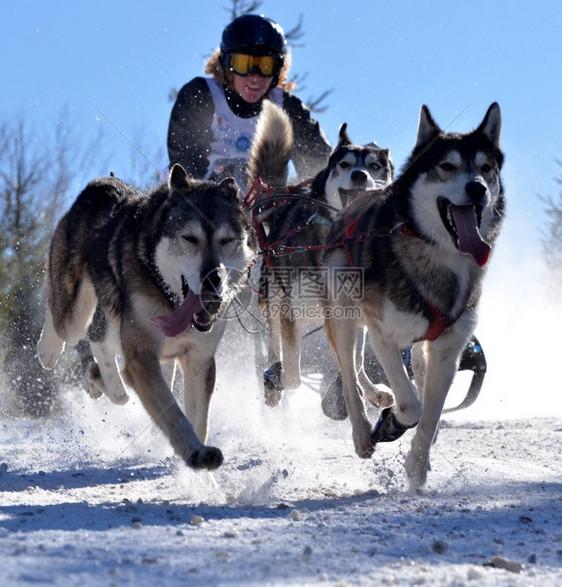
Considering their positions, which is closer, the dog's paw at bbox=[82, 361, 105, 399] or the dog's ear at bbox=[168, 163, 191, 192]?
the dog's ear at bbox=[168, 163, 191, 192]

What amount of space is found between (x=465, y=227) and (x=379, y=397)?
4.15 ft

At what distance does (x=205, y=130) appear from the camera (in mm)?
5336

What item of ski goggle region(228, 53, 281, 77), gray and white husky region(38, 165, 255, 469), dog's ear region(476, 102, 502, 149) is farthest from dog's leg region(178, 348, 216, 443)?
ski goggle region(228, 53, 281, 77)

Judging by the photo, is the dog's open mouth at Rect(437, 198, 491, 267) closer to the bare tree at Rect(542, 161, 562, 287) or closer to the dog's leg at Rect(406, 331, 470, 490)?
the dog's leg at Rect(406, 331, 470, 490)

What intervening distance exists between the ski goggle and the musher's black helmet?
0.09ft

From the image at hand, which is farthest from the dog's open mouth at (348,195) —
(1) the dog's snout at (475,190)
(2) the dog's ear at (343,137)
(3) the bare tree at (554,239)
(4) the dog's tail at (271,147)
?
(3) the bare tree at (554,239)

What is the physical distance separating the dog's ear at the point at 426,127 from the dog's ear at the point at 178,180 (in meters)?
0.95

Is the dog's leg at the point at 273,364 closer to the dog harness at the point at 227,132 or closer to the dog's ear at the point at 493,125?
the dog harness at the point at 227,132

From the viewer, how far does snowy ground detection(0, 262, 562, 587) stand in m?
1.73

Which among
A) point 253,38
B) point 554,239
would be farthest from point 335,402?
point 554,239

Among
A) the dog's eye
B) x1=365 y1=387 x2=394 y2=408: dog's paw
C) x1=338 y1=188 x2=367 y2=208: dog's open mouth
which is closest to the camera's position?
the dog's eye

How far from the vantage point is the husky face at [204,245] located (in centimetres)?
288

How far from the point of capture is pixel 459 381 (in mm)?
8141

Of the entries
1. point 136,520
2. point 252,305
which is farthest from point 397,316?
point 252,305
